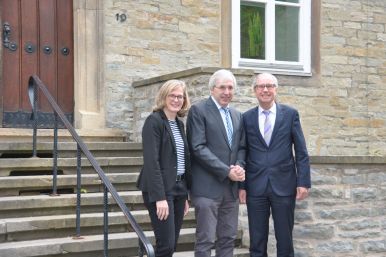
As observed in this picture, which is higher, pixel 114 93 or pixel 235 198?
pixel 114 93

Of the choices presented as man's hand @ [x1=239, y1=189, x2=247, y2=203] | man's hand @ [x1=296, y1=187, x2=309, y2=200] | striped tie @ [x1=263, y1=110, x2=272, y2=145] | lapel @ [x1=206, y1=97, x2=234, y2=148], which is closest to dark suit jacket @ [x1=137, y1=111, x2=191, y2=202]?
lapel @ [x1=206, y1=97, x2=234, y2=148]

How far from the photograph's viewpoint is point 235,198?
4.24m

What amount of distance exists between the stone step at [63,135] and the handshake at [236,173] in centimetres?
329

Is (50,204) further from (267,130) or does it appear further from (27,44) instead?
(27,44)

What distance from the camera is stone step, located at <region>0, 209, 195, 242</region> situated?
4855 millimetres

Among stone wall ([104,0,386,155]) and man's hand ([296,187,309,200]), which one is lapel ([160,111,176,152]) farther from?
stone wall ([104,0,386,155])

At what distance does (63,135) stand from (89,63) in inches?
39.7

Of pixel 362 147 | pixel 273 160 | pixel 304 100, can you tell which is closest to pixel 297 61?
pixel 304 100

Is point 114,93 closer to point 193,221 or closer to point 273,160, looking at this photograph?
point 193,221

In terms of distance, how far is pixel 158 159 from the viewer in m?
3.84

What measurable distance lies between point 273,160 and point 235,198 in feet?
1.24

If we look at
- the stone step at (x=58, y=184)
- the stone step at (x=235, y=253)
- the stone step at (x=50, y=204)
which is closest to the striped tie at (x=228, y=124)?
the stone step at (x=235, y=253)

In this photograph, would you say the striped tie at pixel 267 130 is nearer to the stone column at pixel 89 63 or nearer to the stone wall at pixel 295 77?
the stone wall at pixel 295 77

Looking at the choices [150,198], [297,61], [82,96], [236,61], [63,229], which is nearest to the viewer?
[150,198]
